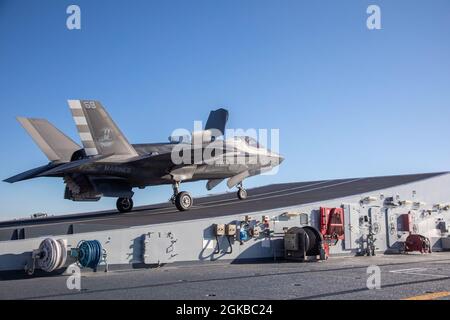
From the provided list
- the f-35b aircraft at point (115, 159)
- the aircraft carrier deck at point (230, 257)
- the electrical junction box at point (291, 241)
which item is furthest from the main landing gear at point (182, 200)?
the electrical junction box at point (291, 241)

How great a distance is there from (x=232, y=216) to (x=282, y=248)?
2928 millimetres

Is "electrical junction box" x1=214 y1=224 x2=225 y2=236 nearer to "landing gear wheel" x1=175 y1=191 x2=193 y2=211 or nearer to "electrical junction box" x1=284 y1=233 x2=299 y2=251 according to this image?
"electrical junction box" x1=284 y1=233 x2=299 y2=251

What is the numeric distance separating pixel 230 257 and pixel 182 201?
532 cm

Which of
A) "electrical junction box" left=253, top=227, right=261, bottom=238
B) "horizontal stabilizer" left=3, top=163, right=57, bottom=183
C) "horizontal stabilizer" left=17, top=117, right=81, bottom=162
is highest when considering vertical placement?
"horizontal stabilizer" left=17, top=117, right=81, bottom=162

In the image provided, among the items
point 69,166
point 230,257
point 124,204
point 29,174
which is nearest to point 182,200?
point 124,204

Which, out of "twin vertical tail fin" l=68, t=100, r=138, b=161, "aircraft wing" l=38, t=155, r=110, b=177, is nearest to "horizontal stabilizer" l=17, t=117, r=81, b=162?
"aircraft wing" l=38, t=155, r=110, b=177

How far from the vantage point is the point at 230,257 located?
1800 cm

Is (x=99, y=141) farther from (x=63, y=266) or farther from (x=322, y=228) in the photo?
(x=322, y=228)

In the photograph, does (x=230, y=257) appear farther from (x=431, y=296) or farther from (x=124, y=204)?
(x=431, y=296)

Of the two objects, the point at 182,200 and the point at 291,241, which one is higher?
the point at 182,200

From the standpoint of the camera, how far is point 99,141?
20.8 meters

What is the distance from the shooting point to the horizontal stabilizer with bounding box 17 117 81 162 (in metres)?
22.0
